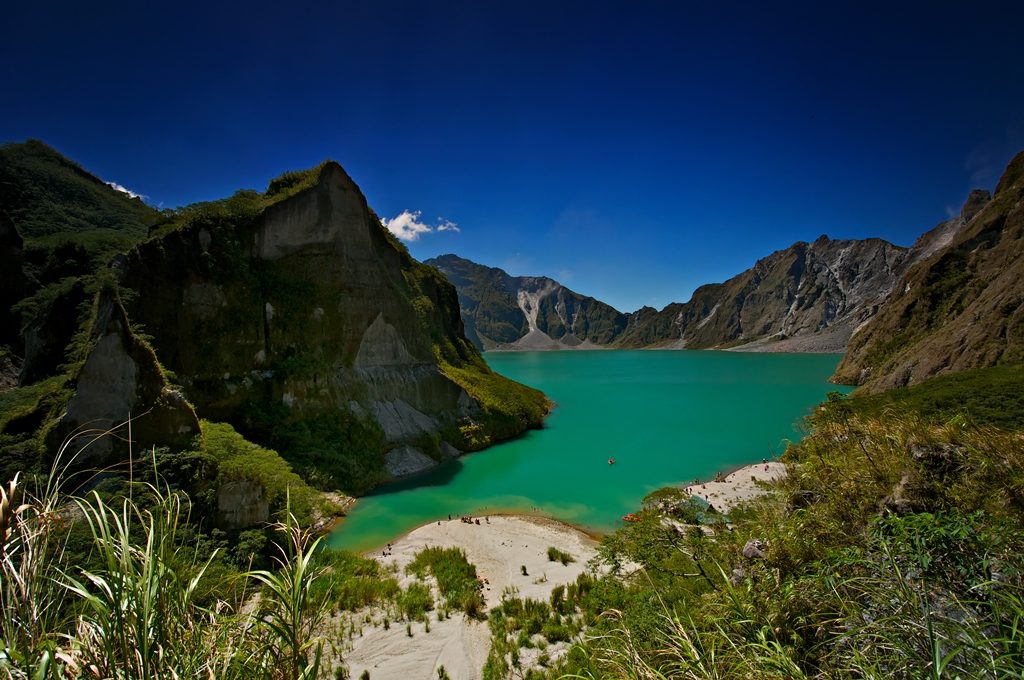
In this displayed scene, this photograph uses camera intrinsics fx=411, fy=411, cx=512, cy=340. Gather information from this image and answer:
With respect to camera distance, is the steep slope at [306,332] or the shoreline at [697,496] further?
the steep slope at [306,332]

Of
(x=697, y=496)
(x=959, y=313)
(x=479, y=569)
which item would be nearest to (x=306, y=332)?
(x=479, y=569)

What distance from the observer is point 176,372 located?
66.0ft

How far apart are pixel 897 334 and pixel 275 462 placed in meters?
72.4

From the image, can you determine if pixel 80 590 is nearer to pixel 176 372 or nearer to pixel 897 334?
pixel 176 372

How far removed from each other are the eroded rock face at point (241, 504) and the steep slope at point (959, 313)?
142 feet

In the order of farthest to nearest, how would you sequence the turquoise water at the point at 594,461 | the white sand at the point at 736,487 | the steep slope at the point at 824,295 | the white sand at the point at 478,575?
the steep slope at the point at 824,295 → the turquoise water at the point at 594,461 → the white sand at the point at 736,487 → the white sand at the point at 478,575

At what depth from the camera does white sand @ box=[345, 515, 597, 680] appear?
29.7 feet

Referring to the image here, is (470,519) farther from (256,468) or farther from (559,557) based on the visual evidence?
(256,468)

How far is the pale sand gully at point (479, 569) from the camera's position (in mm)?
9109

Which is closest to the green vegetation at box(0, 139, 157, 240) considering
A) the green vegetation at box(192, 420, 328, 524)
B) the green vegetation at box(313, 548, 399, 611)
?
the green vegetation at box(192, 420, 328, 524)

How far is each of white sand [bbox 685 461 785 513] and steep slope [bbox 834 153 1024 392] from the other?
748 inches

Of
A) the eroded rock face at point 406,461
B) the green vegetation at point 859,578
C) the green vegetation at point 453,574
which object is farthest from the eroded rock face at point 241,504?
the green vegetation at point 859,578

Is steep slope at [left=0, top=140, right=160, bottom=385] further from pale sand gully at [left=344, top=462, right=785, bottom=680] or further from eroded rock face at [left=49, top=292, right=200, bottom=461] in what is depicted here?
pale sand gully at [left=344, top=462, right=785, bottom=680]

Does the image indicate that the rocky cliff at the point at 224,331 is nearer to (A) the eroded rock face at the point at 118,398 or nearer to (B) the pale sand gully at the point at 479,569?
(A) the eroded rock face at the point at 118,398
